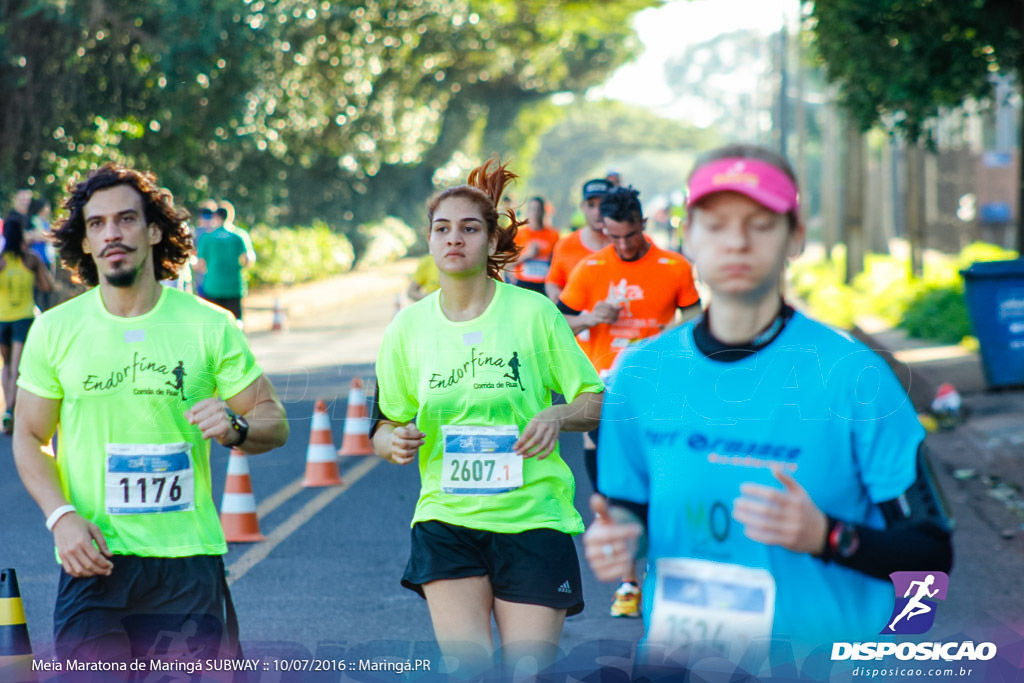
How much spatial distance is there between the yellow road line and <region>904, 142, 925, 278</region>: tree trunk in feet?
51.3

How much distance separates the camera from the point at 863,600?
9.14 feet

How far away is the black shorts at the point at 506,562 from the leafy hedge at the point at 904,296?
1108 cm

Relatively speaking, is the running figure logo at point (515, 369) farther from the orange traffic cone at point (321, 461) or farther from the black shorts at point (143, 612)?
the orange traffic cone at point (321, 461)

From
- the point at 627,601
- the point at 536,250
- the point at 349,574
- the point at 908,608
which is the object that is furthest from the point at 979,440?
the point at 908,608

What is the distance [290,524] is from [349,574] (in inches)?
51.7

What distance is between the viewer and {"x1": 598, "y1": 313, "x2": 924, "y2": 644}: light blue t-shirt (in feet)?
8.89

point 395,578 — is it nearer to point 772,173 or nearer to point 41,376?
point 41,376

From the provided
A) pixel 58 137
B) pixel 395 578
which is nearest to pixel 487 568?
pixel 395 578

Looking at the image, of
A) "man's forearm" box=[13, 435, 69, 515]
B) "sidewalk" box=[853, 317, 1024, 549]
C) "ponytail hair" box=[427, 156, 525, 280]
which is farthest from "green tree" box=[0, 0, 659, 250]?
"man's forearm" box=[13, 435, 69, 515]

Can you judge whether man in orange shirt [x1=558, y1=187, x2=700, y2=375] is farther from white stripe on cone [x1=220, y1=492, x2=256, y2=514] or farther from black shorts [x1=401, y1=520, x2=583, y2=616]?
black shorts [x1=401, y1=520, x2=583, y2=616]

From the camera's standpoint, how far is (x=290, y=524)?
28.7ft

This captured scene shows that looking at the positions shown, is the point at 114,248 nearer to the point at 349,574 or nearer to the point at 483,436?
the point at 483,436

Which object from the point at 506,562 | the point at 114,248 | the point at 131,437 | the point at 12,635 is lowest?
the point at 12,635

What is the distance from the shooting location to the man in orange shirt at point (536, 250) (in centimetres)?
1293
